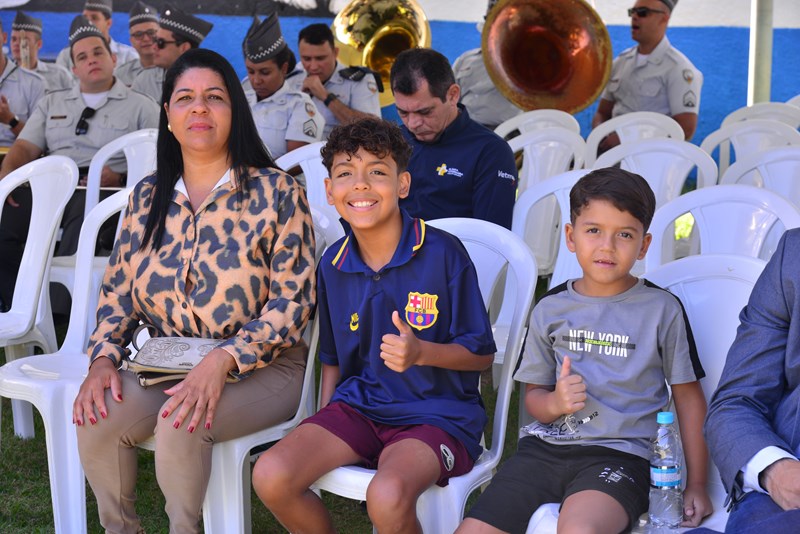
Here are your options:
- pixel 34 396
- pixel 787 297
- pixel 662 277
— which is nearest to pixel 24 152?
pixel 34 396

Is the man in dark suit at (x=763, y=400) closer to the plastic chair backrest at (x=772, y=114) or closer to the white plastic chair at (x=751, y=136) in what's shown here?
the white plastic chair at (x=751, y=136)

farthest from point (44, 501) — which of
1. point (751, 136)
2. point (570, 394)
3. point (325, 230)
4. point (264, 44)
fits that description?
point (264, 44)

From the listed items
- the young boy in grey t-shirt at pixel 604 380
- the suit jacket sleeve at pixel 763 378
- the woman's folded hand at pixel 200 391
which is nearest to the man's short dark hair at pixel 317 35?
the woman's folded hand at pixel 200 391

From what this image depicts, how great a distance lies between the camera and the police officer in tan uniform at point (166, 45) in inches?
274

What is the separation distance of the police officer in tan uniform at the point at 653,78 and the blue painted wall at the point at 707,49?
7.66 feet

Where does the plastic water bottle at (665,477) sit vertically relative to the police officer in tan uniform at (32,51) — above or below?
below

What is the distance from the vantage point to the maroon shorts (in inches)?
81.7

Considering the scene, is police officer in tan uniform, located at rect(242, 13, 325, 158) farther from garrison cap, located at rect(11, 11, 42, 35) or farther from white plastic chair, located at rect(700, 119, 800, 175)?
garrison cap, located at rect(11, 11, 42, 35)

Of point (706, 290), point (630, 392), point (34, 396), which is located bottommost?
point (34, 396)

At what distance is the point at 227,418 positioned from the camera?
2230 mm

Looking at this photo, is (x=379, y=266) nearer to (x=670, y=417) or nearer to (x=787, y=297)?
(x=670, y=417)

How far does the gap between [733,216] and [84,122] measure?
143 inches

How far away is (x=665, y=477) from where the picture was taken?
1.84 m

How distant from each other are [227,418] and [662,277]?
3.39ft
